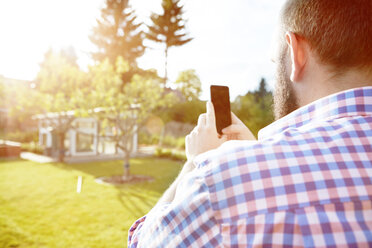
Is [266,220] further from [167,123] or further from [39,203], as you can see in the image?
[167,123]

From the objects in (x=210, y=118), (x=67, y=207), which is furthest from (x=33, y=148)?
(x=210, y=118)

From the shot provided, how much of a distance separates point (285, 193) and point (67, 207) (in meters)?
6.54

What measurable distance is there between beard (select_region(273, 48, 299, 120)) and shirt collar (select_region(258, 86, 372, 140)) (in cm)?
14

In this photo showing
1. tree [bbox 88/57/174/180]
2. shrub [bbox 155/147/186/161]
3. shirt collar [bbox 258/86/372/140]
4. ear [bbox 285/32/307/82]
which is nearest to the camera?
shirt collar [bbox 258/86/372/140]

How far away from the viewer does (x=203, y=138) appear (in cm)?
106

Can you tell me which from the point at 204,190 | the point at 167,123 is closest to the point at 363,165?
the point at 204,190

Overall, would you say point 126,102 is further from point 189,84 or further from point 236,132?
point 236,132

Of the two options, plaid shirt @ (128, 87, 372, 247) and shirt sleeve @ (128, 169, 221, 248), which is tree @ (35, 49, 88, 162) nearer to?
shirt sleeve @ (128, 169, 221, 248)

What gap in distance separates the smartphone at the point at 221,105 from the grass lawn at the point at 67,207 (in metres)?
3.97

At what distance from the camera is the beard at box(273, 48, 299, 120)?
1089 mm

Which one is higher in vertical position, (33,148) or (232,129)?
(232,129)

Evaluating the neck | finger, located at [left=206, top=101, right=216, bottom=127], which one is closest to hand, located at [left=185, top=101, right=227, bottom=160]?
finger, located at [left=206, top=101, right=216, bottom=127]

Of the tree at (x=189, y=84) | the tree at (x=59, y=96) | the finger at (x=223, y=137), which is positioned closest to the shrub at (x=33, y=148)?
the tree at (x=59, y=96)

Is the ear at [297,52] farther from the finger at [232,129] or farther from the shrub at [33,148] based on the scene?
the shrub at [33,148]
